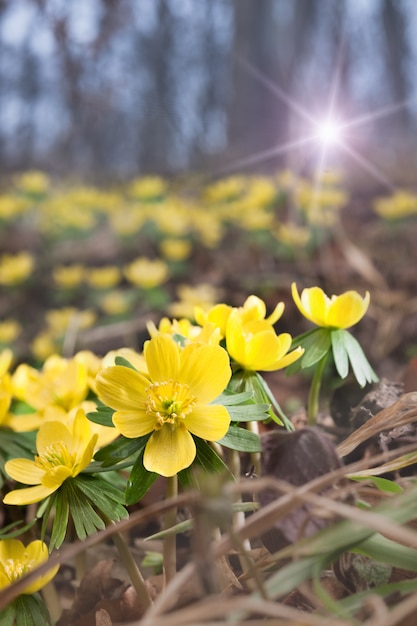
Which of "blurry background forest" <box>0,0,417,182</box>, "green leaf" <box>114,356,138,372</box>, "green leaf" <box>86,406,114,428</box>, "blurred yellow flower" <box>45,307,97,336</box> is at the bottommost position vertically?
"green leaf" <box>86,406,114,428</box>

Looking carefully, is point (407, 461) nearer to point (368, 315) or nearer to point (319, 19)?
point (368, 315)

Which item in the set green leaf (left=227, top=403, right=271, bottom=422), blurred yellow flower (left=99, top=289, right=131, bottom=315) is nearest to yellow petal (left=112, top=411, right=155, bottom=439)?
green leaf (left=227, top=403, right=271, bottom=422)

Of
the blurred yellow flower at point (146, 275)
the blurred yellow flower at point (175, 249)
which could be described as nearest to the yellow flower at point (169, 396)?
the blurred yellow flower at point (146, 275)

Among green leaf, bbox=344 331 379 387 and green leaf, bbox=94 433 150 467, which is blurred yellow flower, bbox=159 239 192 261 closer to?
green leaf, bbox=344 331 379 387

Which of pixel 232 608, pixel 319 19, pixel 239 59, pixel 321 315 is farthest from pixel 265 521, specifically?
pixel 319 19

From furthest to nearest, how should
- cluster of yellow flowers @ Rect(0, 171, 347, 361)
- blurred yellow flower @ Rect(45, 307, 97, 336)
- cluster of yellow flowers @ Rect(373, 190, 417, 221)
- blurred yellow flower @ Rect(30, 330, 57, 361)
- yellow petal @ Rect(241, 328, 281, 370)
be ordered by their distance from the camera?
cluster of yellow flowers @ Rect(373, 190, 417, 221), cluster of yellow flowers @ Rect(0, 171, 347, 361), blurred yellow flower @ Rect(45, 307, 97, 336), blurred yellow flower @ Rect(30, 330, 57, 361), yellow petal @ Rect(241, 328, 281, 370)

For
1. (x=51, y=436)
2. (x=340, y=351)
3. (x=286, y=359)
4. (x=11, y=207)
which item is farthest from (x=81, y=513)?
(x=11, y=207)

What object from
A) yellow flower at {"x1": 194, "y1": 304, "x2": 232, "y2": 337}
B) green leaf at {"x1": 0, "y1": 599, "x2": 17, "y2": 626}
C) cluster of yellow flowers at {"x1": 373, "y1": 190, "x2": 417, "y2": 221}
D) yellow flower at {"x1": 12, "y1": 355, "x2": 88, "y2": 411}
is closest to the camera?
green leaf at {"x1": 0, "y1": 599, "x2": 17, "y2": 626}
